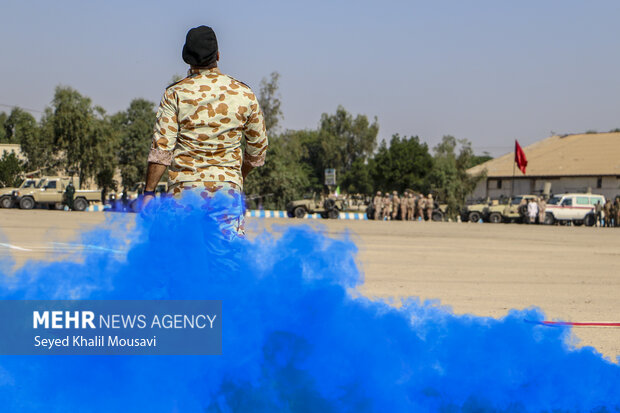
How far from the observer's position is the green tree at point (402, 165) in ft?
275

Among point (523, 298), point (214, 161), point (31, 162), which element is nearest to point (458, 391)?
point (214, 161)

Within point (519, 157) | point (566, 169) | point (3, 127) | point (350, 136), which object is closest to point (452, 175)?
point (519, 157)

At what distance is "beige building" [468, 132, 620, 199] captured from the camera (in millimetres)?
68062

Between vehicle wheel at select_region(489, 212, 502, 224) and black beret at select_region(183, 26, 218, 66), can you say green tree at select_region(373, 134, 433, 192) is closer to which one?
vehicle wheel at select_region(489, 212, 502, 224)

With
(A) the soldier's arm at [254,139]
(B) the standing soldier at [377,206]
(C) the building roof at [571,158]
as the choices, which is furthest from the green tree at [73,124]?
(A) the soldier's arm at [254,139]

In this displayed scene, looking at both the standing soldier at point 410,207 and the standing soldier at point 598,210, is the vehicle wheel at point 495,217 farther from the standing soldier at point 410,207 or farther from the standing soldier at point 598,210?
the standing soldier at point 598,210

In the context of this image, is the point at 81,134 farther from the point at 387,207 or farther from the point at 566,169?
the point at 566,169

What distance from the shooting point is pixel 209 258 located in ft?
11.4

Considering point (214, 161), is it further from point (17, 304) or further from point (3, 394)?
point (3, 394)

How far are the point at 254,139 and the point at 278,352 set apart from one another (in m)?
1.23

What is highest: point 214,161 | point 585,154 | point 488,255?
point 585,154

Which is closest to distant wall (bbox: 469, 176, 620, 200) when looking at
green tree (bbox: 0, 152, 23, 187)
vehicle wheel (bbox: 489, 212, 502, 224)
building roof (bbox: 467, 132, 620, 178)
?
building roof (bbox: 467, 132, 620, 178)

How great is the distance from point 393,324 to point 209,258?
1.03 m

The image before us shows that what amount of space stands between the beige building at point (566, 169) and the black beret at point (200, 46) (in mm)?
63416
